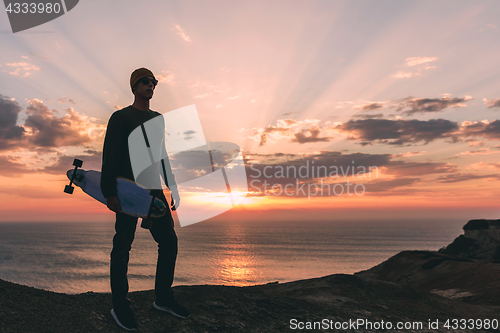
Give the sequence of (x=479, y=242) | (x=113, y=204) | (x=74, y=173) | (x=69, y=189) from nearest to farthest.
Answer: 1. (x=113, y=204)
2. (x=69, y=189)
3. (x=74, y=173)
4. (x=479, y=242)

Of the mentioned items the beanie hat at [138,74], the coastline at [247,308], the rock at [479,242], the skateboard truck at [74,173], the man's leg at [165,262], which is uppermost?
the beanie hat at [138,74]

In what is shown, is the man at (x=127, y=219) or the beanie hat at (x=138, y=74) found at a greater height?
the beanie hat at (x=138, y=74)

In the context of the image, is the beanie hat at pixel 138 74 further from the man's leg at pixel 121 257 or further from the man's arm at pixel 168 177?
the man's leg at pixel 121 257

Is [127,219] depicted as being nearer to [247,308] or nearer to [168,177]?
[168,177]

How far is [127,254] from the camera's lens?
13.0 ft

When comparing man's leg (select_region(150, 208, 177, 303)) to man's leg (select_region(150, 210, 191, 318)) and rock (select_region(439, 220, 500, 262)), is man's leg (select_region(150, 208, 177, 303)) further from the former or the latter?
rock (select_region(439, 220, 500, 262))

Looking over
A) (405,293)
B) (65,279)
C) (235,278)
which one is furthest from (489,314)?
(65,279)

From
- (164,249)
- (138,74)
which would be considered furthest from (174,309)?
(138,74)

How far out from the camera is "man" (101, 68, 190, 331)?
12.5ft

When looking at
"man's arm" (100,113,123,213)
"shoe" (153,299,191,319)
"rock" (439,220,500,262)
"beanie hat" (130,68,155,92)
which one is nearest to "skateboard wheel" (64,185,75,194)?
"man's arm" (100,113,123,213)

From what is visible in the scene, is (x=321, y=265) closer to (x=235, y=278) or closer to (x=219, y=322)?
(x=235, y=278)

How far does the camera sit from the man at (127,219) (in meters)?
3.79

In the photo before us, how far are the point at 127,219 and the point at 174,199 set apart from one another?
0.79 m

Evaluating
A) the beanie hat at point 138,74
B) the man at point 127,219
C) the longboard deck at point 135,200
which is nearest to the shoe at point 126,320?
the man at point 127,219
